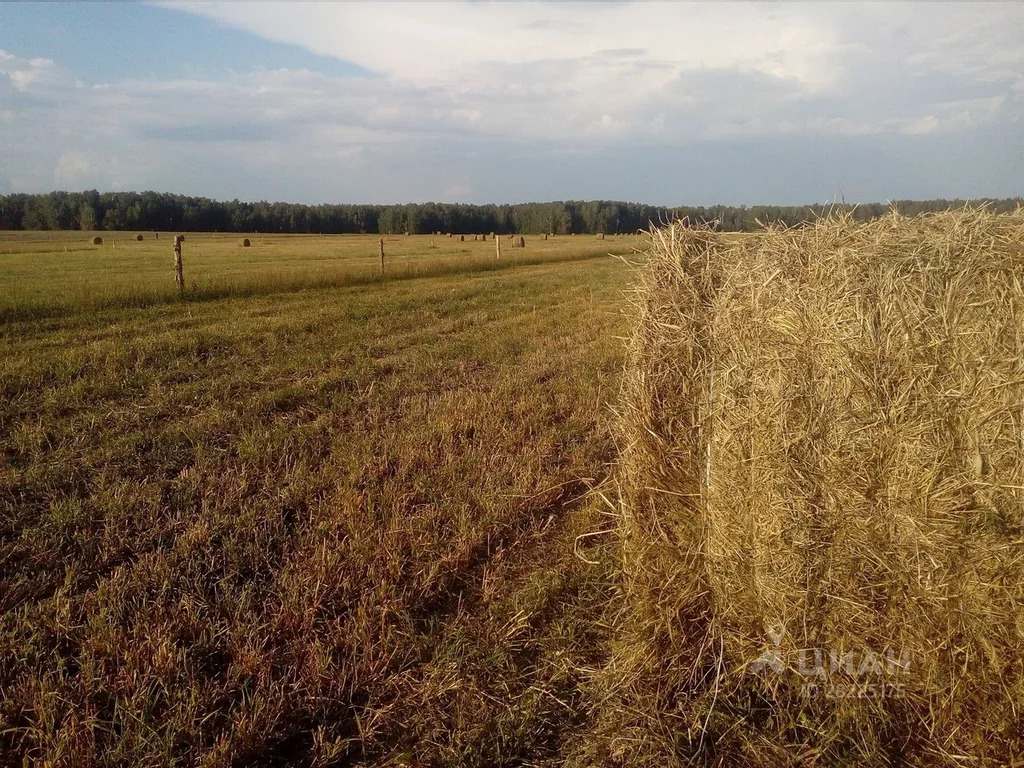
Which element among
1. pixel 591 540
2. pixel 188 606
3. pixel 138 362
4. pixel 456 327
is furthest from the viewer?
pixel 456 327

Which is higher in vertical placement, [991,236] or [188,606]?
[991,236]

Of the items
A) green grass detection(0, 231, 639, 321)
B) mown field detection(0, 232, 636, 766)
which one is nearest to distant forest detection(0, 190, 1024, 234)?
green grass detection(0, 231, 639, 321)

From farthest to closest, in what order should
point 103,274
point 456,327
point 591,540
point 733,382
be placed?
point 103,274, point 456,327, point 591,540, point 733,382

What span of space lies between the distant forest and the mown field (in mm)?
75015

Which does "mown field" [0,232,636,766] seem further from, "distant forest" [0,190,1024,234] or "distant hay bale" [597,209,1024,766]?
"distant forest" [0,190,1024,234]

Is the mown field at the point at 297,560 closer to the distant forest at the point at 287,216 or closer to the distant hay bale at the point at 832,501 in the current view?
the distant hay bale at the point at 832,501

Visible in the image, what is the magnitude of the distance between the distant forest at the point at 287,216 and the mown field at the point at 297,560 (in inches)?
2953

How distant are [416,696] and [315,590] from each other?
3.21ft

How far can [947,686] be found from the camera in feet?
9.80

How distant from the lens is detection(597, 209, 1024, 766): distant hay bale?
2.86m

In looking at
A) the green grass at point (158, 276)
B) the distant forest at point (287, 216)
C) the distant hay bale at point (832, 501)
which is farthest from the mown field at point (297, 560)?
the distant forest at point (287, 216)

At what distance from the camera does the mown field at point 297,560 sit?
3.04 m

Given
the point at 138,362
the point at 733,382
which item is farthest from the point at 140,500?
the point at 138,362

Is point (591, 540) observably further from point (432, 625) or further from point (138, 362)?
point (138, 362)
